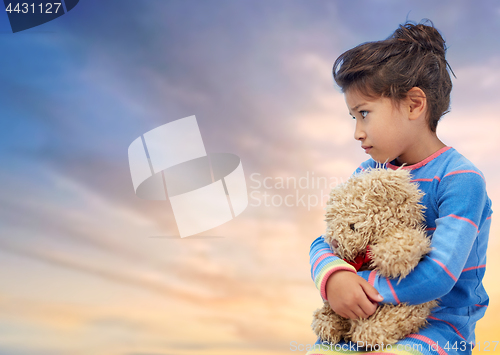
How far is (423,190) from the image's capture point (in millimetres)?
943

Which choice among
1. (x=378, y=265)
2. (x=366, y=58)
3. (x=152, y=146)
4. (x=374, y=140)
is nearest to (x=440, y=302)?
(x=378, y=265)

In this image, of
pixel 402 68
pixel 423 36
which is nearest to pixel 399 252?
pixel 402 68

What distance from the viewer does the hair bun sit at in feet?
3.33

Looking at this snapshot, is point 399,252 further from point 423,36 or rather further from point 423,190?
point 423,36

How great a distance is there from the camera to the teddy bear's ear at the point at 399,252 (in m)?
0.75

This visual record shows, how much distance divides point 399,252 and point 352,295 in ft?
0.44

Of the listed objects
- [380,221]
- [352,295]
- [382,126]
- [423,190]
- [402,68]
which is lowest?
[352,295]

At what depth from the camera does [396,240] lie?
76 centimetres

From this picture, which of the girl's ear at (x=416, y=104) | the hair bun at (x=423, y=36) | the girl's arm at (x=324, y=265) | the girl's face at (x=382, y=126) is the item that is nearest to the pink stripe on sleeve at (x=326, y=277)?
the girl's arm at (x=324, y=265)

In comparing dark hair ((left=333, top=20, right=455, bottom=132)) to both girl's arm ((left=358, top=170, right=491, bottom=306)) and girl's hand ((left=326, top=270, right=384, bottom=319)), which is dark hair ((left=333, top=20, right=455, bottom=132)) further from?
girl's hand ((left=326, top=270, right=384, bottom=319))

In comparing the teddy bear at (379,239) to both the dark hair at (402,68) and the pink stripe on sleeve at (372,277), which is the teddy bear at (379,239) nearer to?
the pink stripe on sleeve at (372,277)

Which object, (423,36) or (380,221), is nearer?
(380,221)

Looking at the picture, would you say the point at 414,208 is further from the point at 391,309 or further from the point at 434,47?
the point at 434,47

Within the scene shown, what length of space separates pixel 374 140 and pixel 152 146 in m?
1.17
